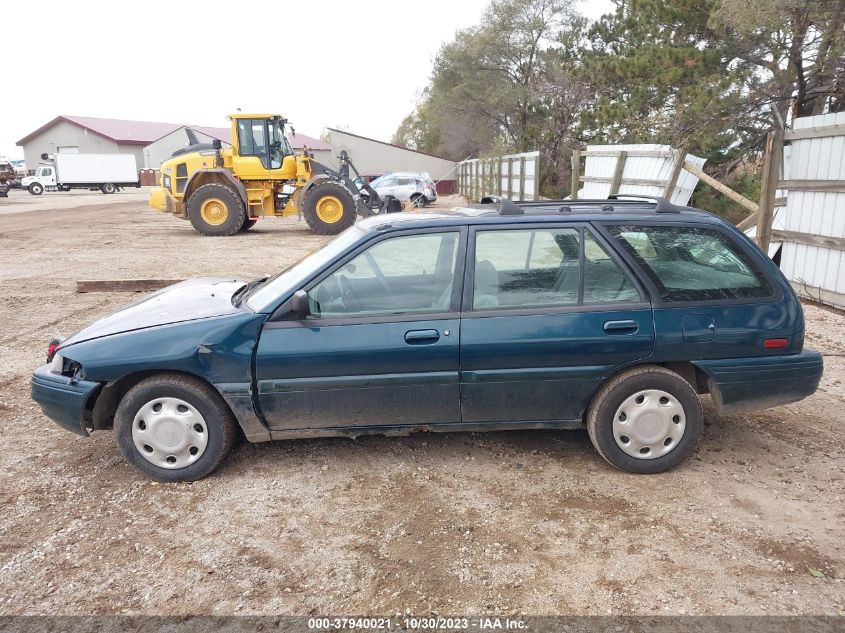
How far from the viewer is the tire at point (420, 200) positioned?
2421cm

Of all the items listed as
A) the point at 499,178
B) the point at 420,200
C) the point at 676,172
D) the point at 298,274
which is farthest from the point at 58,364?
the point at 420,200

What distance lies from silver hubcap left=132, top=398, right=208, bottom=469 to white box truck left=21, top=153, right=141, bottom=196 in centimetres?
4775

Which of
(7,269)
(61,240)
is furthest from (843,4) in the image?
(61,240)

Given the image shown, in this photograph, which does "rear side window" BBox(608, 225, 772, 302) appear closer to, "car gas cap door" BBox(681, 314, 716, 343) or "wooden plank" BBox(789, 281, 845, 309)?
"car gas cap door" BBox(681, 314, 716, 343)

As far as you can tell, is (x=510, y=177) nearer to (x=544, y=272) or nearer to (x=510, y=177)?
(x=510, y=177)

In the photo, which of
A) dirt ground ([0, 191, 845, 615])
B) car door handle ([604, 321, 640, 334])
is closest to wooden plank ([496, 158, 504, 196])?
dirt ground ([0, 191, 845, 615])

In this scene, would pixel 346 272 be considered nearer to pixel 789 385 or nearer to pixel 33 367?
pixel 789 385

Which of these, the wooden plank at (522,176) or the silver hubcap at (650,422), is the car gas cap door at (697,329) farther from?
the wooden plank at (522,176)

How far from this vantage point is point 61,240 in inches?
639

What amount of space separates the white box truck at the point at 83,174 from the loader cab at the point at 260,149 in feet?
114

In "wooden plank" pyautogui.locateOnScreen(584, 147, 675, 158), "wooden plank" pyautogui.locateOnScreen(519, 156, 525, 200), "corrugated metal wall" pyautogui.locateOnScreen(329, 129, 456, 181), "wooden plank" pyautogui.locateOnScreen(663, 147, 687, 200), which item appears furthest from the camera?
"corrugated metal wall" pyautogui.locateOnScreen(329, 129, 456, 181)

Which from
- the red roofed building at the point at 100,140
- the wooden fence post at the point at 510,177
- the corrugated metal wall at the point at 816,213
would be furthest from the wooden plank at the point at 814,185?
the red roofed building at the point at 100,140

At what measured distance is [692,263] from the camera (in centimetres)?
376

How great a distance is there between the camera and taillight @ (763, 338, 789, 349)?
3.68 meters
